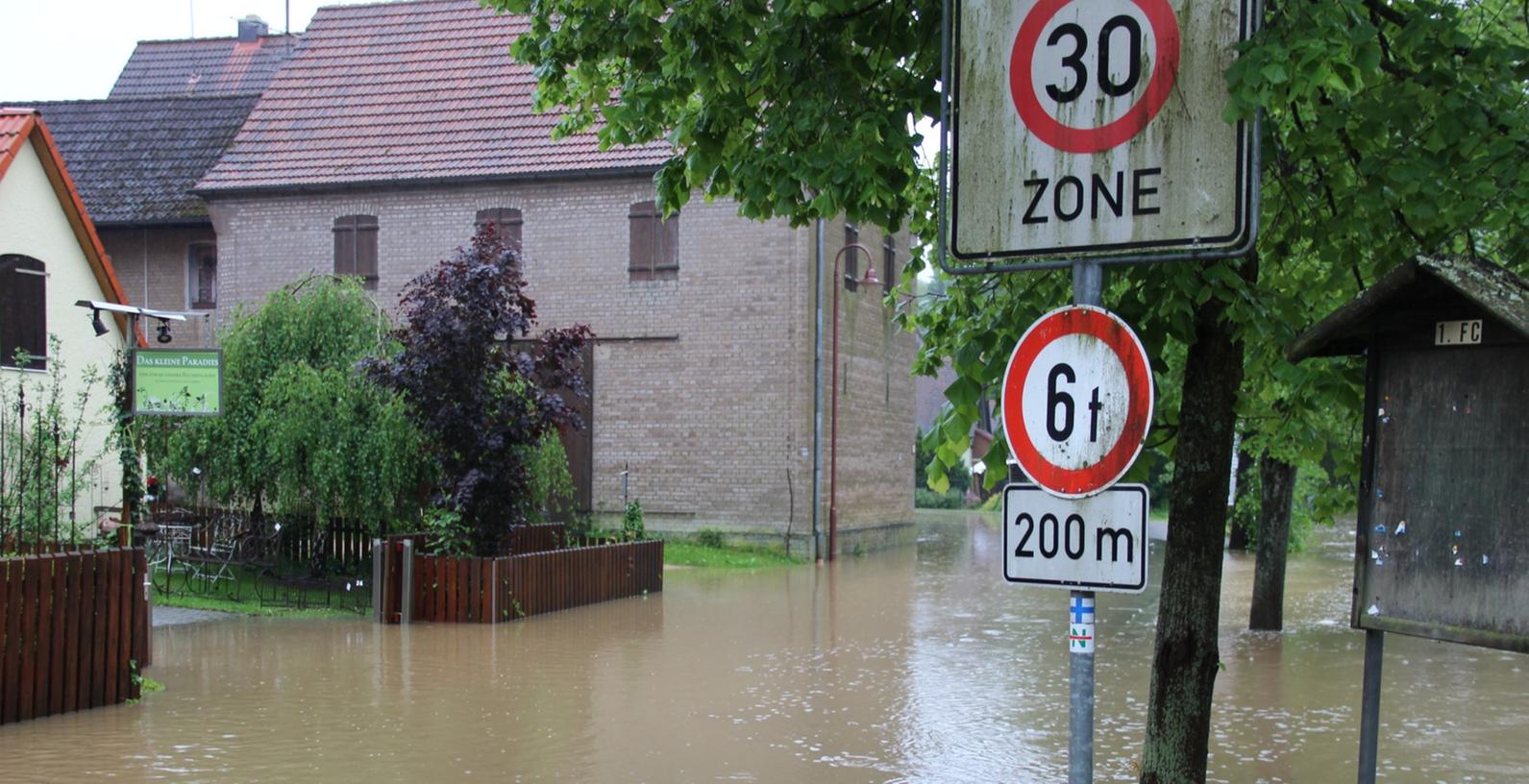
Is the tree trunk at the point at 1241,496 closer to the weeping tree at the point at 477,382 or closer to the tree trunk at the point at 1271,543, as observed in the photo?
the tree trunk at the point at 1271,543

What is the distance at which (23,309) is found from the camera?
20.2 meters

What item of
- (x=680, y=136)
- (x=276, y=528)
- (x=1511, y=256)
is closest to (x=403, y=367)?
(x=276, y=528)

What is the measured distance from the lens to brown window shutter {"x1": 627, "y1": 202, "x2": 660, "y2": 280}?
2830 cm

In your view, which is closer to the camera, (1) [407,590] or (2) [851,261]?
(1) [407,590]

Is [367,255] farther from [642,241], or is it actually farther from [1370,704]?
[1370,704]

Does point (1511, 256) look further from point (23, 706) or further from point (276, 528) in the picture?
point (276, 528)

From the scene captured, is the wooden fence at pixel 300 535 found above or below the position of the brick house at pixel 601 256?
below

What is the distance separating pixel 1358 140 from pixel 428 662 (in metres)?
10.2

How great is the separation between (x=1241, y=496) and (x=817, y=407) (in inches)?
405

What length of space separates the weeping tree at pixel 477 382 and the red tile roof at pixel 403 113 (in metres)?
10.5

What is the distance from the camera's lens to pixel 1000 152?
530 cm

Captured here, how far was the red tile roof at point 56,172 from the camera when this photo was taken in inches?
776

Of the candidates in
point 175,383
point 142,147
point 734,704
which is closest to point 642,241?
point 142,147

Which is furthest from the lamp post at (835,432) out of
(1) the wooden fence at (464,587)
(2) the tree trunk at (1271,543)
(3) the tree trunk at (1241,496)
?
(2) the tree trunk at (1271,543)
